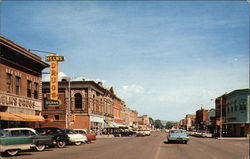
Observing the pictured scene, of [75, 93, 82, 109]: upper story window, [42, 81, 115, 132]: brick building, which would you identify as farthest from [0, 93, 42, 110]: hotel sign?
[75, 93, 82, 109]: upper story window

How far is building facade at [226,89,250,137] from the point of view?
5910cm

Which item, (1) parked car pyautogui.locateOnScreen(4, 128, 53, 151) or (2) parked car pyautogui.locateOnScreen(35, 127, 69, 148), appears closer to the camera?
(1) parked car pyautogui.locateOnScreen(4, 128, 53, 151)

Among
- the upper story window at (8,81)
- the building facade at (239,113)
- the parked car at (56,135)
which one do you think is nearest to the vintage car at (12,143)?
the parked car at (56,135)

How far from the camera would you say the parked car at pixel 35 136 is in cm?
2030

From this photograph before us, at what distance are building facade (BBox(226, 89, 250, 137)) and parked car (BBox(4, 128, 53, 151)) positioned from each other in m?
44.8

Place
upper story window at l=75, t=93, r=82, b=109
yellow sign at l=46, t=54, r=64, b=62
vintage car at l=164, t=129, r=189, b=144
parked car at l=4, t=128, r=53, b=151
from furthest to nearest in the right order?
upper story window at l=75, t=93, r=82, b=109 → yellow sign at l=46, t=54, r=64, b=62 → vintage car at l=164, t=129, r=189, b=144 → parked car at l=4, t=128, r=53, b=151

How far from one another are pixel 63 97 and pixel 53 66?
23.8m

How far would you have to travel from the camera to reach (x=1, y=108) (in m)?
29.3

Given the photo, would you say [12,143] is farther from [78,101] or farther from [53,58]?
[78,101]

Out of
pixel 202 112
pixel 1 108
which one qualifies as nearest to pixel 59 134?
pixel 1 108

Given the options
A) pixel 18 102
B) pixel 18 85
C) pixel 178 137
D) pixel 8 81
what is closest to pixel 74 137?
pixel 18 102

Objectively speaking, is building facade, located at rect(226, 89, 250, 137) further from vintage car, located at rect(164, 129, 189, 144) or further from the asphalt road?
the asphalt road

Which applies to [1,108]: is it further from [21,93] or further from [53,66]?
[53,66]

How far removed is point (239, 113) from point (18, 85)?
43.2m
